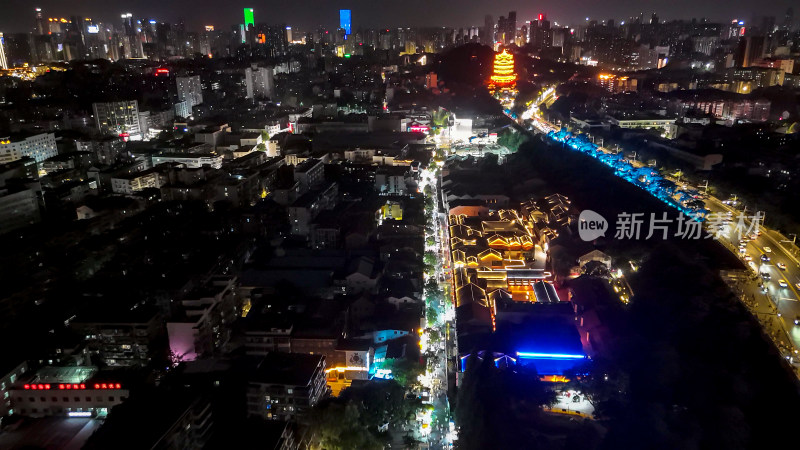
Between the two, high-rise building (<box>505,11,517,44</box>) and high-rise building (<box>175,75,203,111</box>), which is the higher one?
high-rise building (<box>505,11,517,44</box>)

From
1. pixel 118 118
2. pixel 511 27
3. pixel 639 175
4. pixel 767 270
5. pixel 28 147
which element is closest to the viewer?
pixel 767 270

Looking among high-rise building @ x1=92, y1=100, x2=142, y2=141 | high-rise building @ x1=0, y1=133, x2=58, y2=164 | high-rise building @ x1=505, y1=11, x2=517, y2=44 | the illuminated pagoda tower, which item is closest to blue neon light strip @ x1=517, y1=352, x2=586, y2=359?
high-rise building @ x1=0, y1=133, x2=58, y2=164

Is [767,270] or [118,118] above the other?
[118,118]

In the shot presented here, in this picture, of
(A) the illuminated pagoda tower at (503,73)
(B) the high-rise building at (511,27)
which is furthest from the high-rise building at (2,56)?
(B) the high-rise building at (511,27)

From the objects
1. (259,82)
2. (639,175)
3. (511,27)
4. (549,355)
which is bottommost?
(549,355)

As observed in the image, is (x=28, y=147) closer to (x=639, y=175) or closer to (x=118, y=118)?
(x=118, y=118)

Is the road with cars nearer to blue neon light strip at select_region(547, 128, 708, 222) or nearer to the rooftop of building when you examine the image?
blue neon light strip at select_region(547, 128, 708, 222)

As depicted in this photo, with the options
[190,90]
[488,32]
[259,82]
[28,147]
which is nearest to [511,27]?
[488,32]
